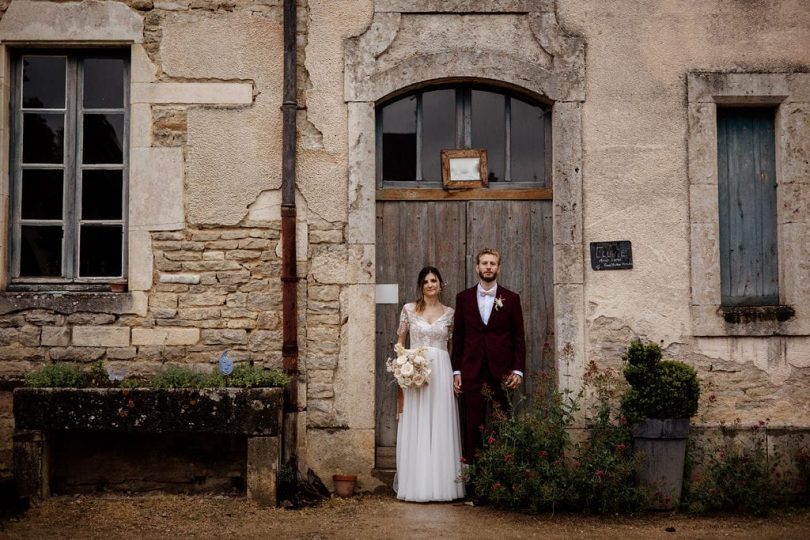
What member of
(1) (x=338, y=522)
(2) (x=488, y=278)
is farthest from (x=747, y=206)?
(1) (x=338, y=522)

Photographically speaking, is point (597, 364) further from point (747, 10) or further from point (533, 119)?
point (747, 10)

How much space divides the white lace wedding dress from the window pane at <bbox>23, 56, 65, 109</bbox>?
336cm

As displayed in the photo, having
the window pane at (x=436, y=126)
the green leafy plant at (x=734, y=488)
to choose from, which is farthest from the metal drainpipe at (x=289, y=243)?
the green leafy plant at (x=734, y=488)

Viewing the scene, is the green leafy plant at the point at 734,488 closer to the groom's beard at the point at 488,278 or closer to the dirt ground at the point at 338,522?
the dirt ground at the point at 338,522

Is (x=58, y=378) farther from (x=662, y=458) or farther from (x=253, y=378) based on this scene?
(x=662, y=458)

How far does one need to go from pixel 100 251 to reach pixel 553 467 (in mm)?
3935

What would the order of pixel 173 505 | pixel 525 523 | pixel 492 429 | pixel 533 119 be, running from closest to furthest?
pixel 525 523
pixel 173 505
pixel 492 429
pixel 533 119

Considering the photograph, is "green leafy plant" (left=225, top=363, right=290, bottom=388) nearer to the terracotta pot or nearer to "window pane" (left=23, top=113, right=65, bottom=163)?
the terracotta pot

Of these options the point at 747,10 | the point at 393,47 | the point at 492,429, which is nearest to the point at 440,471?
the point at 492,429

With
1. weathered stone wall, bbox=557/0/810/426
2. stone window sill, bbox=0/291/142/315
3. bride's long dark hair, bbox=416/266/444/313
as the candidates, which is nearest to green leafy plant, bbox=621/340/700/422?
weathered stone wall, bbox=557/0/810/426

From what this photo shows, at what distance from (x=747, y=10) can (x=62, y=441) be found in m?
6.38

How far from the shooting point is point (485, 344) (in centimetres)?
651

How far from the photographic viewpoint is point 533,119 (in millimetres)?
7215

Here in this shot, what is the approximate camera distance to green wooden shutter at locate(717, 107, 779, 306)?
22.9 feet
